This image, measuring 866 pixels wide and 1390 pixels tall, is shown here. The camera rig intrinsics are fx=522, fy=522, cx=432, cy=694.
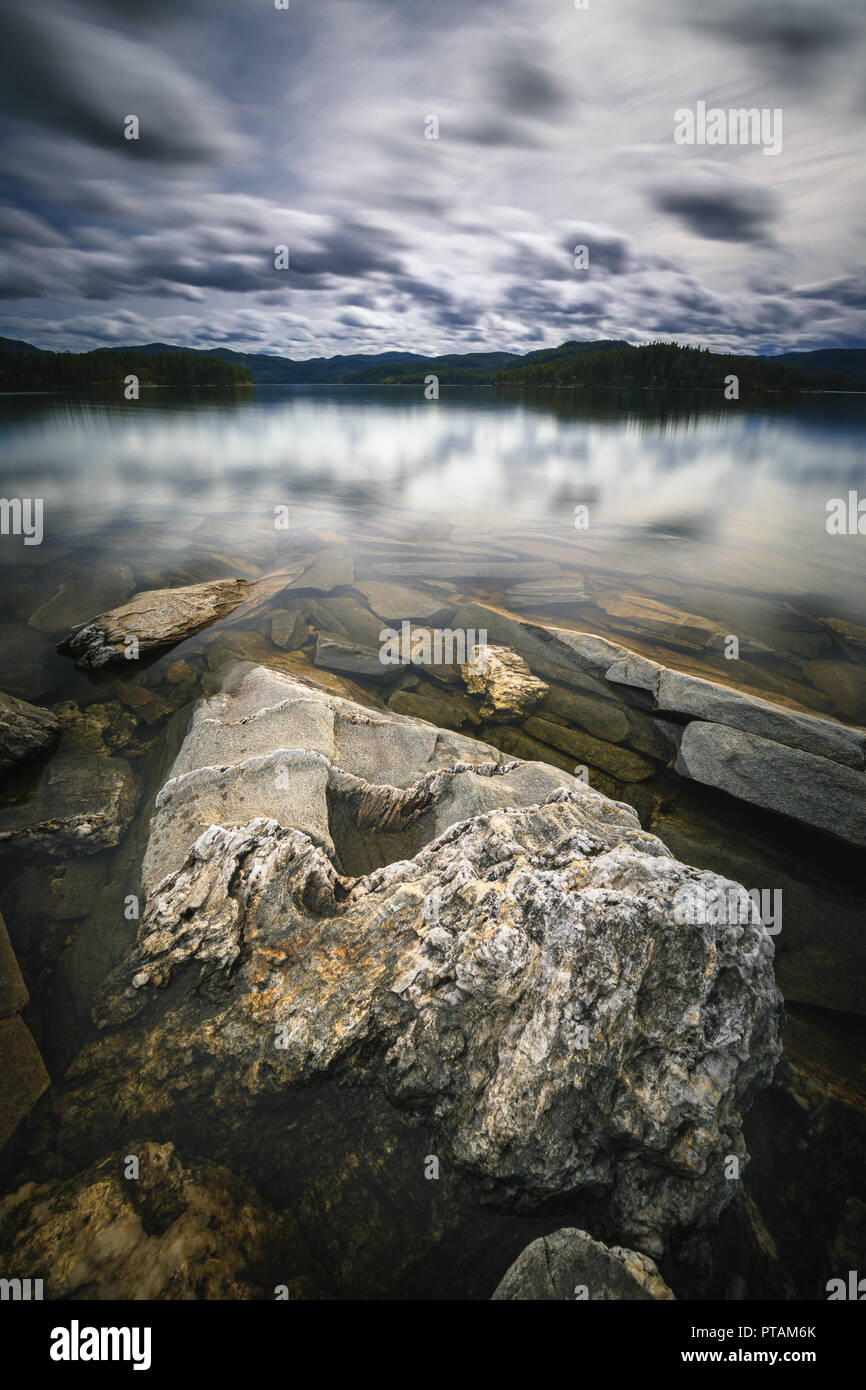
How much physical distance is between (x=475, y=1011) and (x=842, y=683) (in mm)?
9545

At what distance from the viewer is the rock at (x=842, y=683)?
892cm

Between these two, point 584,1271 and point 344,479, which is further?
point 344,479

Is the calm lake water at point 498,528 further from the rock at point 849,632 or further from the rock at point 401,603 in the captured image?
the rock at point 401,603

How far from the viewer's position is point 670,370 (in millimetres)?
125812

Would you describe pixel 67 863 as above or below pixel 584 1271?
above

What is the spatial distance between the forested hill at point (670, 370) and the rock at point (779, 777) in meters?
147

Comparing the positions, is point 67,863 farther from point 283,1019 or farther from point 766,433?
point 766,433

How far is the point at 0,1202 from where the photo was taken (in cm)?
320

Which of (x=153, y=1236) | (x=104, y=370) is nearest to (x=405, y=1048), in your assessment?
(x=153, y=1236)

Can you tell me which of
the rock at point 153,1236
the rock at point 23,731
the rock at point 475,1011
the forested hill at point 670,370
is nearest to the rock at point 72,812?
the rock at point 23,731
